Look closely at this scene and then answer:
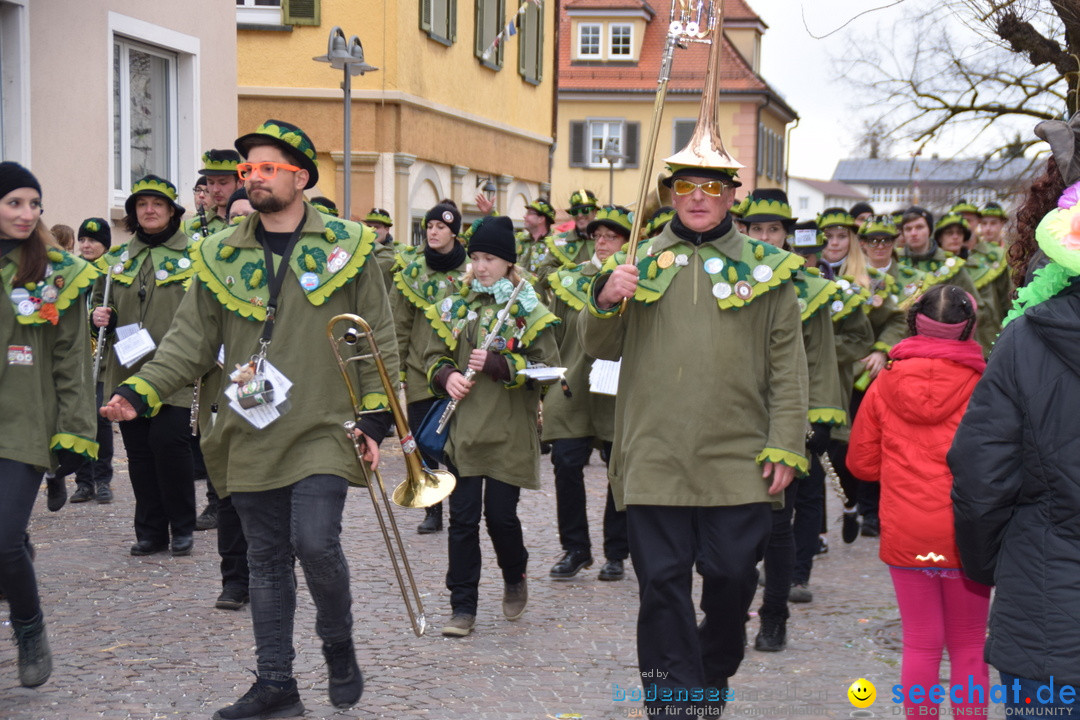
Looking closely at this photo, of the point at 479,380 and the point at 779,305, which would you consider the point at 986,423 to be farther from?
the point at 479,380

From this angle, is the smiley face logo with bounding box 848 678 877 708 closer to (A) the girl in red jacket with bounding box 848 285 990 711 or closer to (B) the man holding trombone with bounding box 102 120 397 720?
(A) the girl in red jacket with bounding box 848 285 990 711

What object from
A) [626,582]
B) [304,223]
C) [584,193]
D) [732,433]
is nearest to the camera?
[732,433]

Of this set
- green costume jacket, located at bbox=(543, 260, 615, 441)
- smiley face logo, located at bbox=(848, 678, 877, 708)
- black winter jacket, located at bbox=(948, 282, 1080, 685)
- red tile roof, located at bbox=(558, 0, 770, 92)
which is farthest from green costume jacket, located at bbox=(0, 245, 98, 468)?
Result: red tile roof, located at bbox=(558, 0, 770, 92)

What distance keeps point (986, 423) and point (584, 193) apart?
9.51m

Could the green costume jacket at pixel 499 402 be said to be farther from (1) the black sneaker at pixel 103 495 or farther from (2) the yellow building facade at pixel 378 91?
(2) the yellow building facade at pixel 378 91

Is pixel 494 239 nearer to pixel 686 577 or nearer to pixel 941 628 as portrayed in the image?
pixel 686 577

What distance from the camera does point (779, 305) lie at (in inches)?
208

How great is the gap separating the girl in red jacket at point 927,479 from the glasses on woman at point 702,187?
89cm

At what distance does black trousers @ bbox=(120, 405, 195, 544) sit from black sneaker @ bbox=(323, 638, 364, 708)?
3203 millimetres

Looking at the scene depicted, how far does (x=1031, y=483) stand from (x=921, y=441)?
1.78 m

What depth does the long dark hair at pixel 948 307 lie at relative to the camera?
522cm

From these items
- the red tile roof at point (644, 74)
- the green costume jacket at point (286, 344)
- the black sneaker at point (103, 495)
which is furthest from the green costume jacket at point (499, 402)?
the red tile roof at point (644, 74)

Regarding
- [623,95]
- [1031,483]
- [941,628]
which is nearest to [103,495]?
[941,628]

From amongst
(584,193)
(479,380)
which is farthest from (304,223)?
(584,193)
